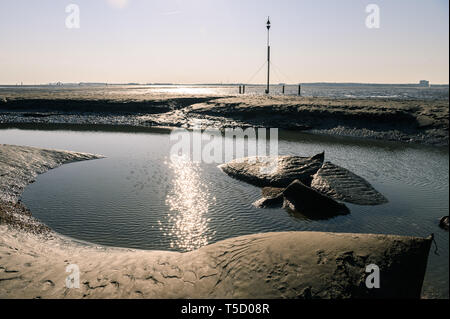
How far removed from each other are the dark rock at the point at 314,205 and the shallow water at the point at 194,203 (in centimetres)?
35

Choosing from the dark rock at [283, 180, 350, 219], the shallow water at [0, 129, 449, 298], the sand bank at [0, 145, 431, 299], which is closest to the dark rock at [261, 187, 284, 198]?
the shallow water at [0, 129, 449, 298]

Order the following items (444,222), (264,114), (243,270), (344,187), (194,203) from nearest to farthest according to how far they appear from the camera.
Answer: (243,270) < (444,222) < (194,203) < (344,187) < (264,114)

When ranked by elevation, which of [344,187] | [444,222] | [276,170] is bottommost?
[444,222]

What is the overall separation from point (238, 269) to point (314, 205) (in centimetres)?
519

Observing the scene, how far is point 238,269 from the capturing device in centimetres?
495

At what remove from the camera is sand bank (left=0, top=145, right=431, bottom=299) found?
4.19 m

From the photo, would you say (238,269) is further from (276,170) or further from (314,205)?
(276,170)

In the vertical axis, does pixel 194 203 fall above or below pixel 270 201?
below

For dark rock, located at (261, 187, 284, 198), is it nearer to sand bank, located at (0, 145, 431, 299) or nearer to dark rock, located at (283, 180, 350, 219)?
dark rock, located at (283, 180, 350, 219)

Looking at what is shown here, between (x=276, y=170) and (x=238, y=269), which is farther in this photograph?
(x=276, y=170)

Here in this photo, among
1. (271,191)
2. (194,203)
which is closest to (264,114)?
(271,191)

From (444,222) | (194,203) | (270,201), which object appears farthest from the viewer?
(194,203)

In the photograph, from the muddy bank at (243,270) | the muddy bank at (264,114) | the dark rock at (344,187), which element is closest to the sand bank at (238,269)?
the muddy bank at (243,270)
